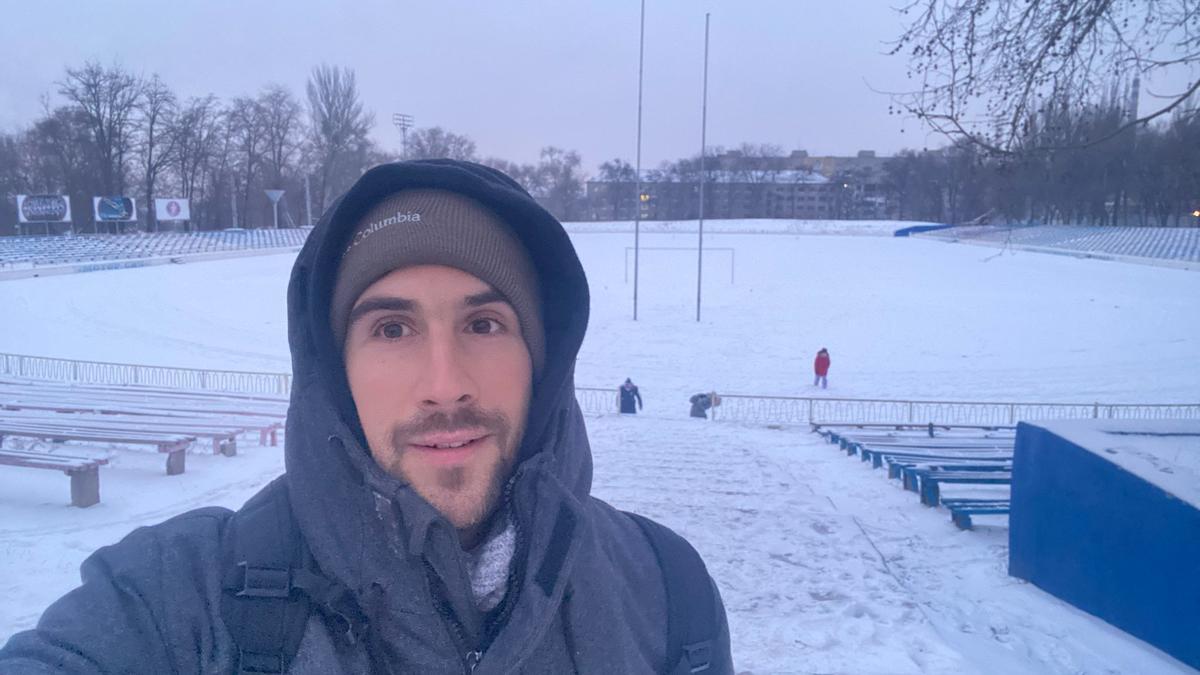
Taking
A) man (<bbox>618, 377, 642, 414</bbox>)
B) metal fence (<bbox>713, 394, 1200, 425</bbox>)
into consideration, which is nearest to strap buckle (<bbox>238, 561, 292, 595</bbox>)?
man (<bbox>618, 377, 642, 414</bbox>)

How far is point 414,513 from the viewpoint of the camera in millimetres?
1439

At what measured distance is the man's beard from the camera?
151cm

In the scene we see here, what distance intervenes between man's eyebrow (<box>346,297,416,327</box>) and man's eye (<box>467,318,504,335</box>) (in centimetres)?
14

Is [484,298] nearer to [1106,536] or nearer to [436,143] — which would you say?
[1106,536]

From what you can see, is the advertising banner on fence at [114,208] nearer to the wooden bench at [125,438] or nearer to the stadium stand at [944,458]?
the wooden bench at [125,438]

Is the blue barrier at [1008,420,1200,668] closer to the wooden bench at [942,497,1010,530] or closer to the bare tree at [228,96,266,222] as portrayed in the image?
the wooden bench at [942,497,1010,530]

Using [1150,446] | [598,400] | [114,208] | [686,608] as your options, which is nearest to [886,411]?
[598,400]

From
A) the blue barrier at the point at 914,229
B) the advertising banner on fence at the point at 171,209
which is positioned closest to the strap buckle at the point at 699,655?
the advertising banner on fence at the point at 171,209

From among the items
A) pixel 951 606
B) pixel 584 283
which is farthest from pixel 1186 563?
pixel 584 283

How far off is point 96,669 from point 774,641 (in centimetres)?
440

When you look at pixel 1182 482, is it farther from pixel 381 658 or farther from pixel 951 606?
pixel 381 658

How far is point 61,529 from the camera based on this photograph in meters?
6.34

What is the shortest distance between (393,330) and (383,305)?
6cm

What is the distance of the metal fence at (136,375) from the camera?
54.1ft
